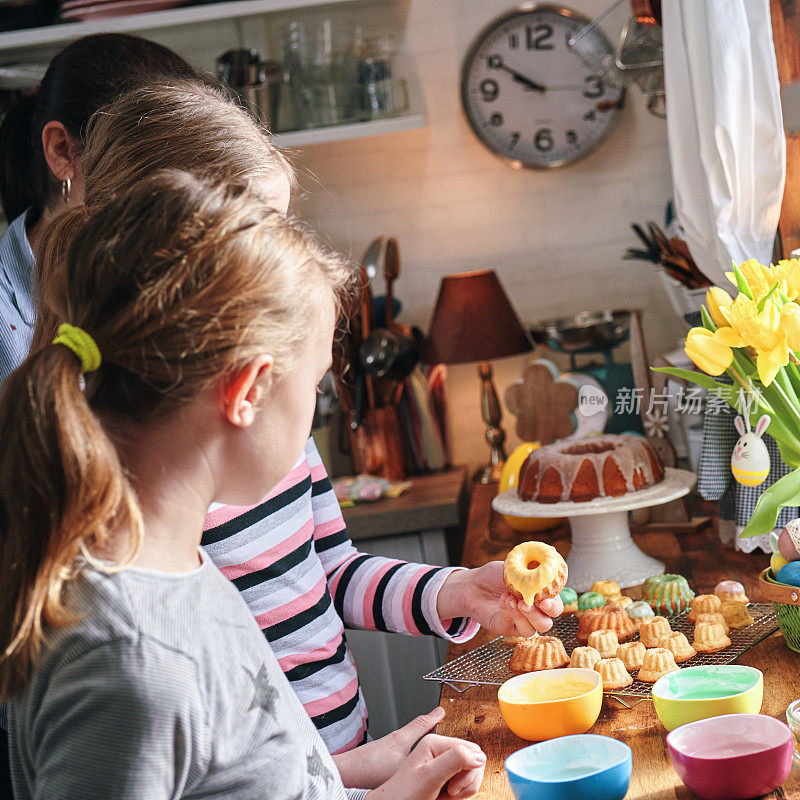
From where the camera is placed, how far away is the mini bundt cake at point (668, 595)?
119cm

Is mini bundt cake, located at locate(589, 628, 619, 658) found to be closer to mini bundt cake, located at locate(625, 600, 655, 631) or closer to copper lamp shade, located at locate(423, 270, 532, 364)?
mini bundt cake, located at locate(625, 600, 655, 631)

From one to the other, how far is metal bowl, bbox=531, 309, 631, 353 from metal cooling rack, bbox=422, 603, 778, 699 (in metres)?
1.08

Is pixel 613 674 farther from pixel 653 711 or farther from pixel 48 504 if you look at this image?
pixel 48 504

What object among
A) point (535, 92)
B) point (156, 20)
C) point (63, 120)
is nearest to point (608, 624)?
point (63, 120)

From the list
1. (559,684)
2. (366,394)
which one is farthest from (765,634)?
(366,394)

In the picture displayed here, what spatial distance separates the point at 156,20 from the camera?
226 centimetres

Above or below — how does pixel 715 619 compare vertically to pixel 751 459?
below

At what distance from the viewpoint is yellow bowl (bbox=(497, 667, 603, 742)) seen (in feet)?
2.80

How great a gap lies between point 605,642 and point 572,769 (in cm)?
30

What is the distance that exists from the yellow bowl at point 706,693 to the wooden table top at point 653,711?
0.13ft

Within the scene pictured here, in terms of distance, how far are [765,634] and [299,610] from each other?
1.72ft

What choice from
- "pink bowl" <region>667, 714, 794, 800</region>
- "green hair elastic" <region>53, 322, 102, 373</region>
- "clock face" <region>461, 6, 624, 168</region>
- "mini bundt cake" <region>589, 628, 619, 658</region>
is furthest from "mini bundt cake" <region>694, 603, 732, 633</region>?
"clock face" <region>461, 6, 624, 168</region>

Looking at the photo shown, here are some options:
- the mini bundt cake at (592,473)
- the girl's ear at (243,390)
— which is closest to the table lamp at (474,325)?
the mini bundt cake at (592,473)

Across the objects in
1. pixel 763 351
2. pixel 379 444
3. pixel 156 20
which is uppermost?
pixel 156 20
